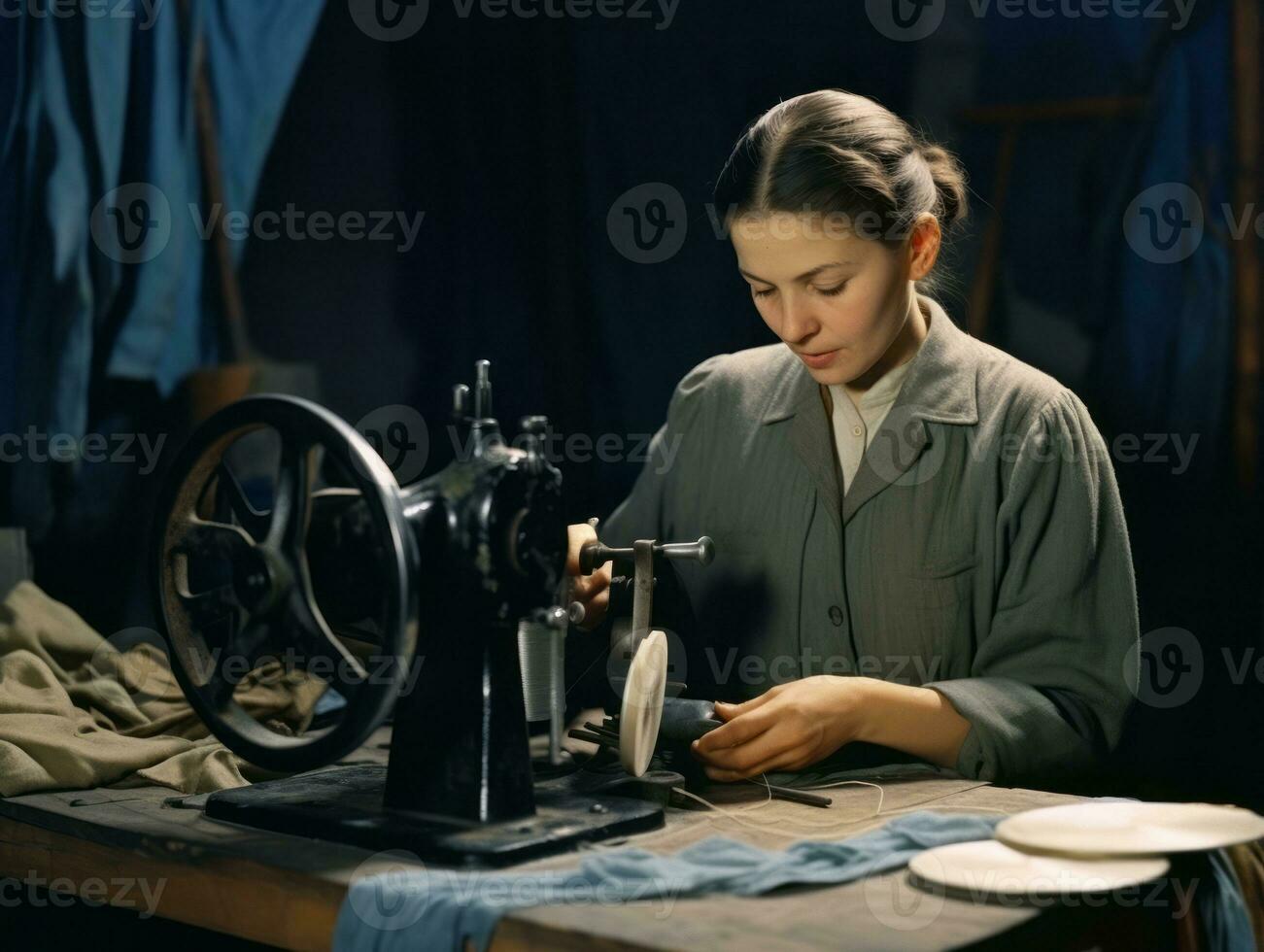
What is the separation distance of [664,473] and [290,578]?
3.93 ft

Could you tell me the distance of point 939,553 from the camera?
251 cm

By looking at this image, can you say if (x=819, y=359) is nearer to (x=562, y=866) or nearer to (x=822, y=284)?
(x=822, y=284)

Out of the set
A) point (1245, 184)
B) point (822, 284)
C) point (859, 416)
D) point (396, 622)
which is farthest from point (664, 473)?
point (1245, 184)

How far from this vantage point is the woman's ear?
2479mm

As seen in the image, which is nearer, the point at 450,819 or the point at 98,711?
the point at 450,819

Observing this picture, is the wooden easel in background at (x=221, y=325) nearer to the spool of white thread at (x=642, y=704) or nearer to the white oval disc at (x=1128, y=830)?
the spool of white thread at (x=642, y=704)

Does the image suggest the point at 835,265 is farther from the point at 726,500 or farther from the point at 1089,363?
the point at 1089,363

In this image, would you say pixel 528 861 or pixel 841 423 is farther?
pixel 841 423

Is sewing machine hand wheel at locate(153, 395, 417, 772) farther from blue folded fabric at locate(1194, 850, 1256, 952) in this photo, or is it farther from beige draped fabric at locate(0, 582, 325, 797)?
blue folded fabric at locate(1194, 850, 1256, 952)

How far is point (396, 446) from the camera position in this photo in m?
3.99

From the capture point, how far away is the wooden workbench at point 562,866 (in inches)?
59.4

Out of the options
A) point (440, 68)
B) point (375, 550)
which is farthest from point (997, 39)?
point (375, 550)

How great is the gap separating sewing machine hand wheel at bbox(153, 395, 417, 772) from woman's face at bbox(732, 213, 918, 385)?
0.80 metres

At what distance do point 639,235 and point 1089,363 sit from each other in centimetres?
118
